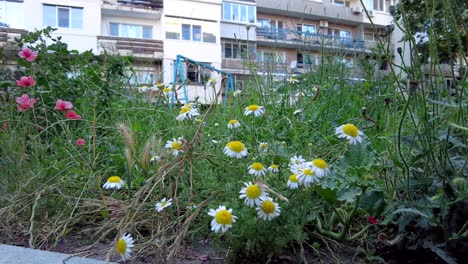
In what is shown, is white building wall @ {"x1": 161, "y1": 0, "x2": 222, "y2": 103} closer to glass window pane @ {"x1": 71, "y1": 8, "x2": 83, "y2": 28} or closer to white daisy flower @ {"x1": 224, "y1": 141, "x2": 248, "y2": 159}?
glass window pane @ {"x1": 71, "y1": 8, "x2": 83, "y2": 28}

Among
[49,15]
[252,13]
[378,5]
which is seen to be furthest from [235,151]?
[378,5]

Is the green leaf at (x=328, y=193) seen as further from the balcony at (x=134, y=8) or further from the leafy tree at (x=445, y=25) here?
the balcony at (x=134, y=8)

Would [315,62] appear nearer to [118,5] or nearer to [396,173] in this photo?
[396,173]

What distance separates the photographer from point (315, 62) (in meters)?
3.19

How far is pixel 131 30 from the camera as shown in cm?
2103

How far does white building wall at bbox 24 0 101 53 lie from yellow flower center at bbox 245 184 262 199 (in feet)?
63.4

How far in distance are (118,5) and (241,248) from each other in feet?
69.0

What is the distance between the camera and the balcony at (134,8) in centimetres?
1992

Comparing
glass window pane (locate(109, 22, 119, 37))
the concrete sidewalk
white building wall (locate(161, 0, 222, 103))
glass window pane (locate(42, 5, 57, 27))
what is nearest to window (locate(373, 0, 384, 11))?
white building wall (locate(161, 0, 222, 103))

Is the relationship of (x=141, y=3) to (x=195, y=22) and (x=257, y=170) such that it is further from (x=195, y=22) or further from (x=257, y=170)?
A: (x=257, y=170)

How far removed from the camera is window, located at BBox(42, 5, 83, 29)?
19.1 m

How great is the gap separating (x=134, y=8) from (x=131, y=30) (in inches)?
51.0

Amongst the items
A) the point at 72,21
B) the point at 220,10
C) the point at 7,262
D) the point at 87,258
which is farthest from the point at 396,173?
the point at 220,10

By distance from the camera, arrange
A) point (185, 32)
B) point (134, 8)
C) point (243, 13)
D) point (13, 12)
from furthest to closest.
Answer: point (243, 13), point (185, 32), point (134, 8), point (13, 12)
